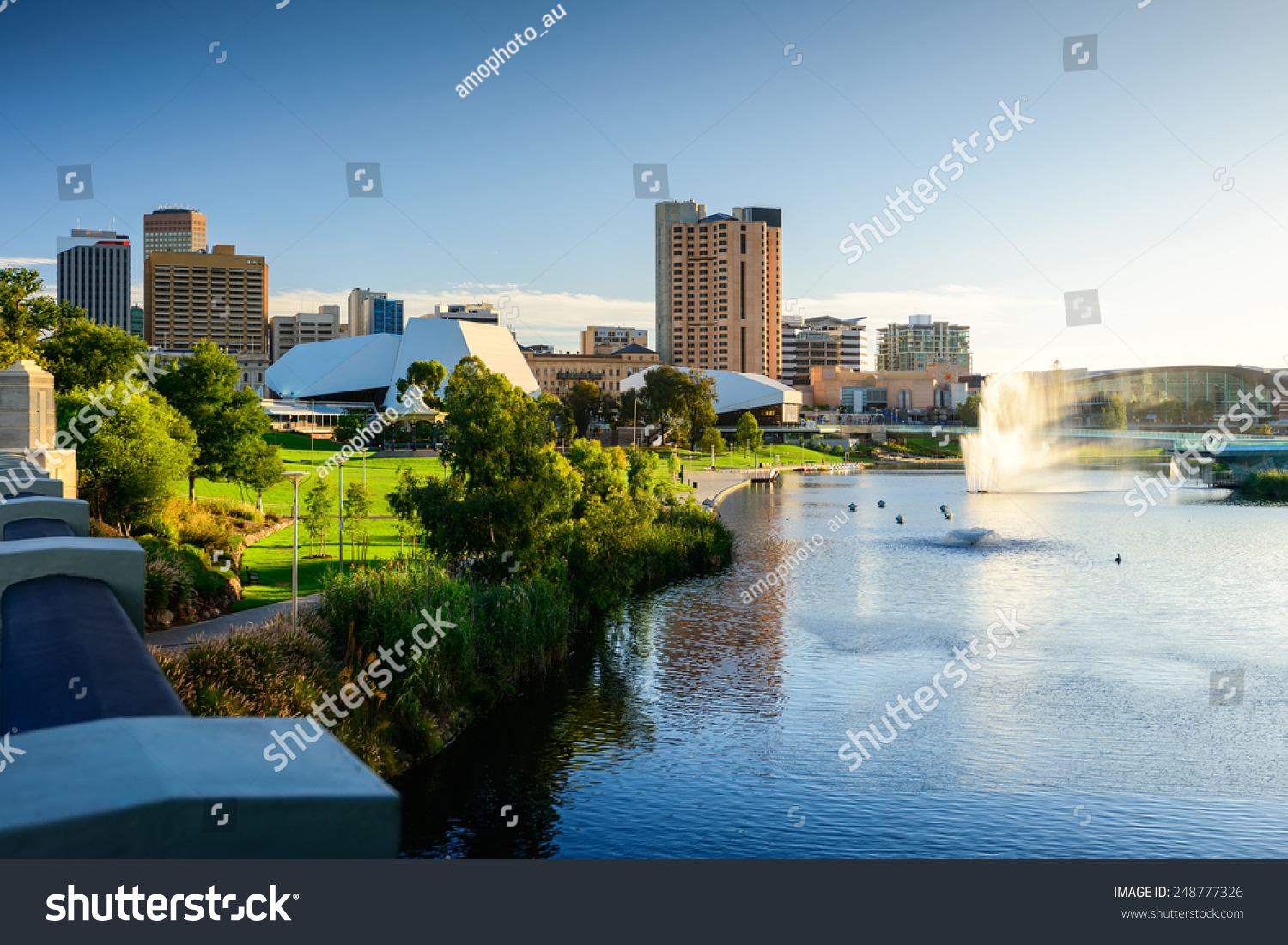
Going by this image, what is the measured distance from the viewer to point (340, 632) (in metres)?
19.0

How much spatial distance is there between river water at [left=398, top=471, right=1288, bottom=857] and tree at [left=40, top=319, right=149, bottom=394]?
20145mm

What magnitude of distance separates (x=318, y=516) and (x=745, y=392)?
135 metres

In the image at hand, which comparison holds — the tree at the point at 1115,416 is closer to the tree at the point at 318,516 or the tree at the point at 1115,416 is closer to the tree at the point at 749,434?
the tree at the point at 749,434

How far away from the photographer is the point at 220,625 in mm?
18859

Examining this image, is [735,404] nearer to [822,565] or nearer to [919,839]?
[822,565]

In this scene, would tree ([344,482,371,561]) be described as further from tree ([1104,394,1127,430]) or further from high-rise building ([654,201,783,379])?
high-rise building ([654,201,783,379])

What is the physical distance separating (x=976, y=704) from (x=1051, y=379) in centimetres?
13767

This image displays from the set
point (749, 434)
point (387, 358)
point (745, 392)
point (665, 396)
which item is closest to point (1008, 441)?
point (749, 434)

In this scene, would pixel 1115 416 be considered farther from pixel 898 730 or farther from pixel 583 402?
pixel 898 730

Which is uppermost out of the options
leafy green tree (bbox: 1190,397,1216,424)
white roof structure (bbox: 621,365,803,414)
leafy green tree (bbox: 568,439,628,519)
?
white roof structure (bbox: 621,365,803,414)

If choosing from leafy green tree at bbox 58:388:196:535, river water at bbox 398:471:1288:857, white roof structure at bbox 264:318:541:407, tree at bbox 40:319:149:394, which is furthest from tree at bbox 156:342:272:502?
white roof structure at bbox 264:318:541:407

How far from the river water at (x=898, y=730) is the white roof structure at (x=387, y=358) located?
110348 millimetres

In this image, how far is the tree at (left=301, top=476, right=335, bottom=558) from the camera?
30.9m
